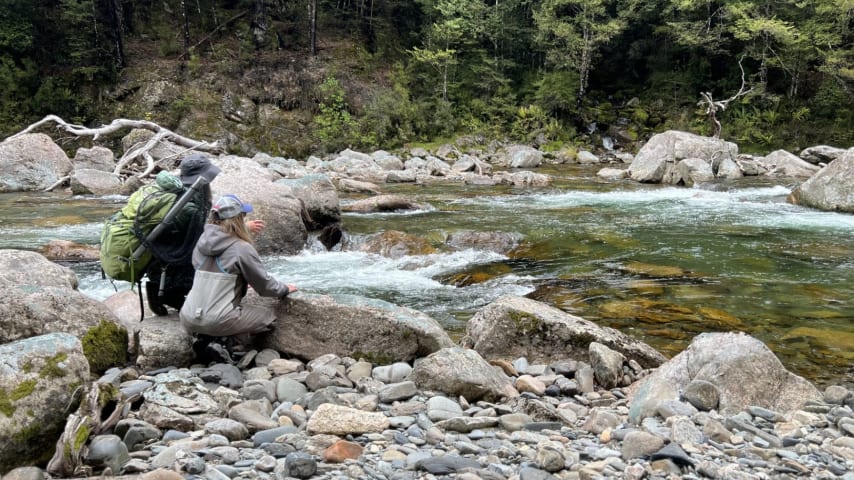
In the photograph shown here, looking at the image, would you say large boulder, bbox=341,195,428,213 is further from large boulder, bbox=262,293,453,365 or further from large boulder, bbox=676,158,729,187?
large boulder, bbox=676,158,729,187

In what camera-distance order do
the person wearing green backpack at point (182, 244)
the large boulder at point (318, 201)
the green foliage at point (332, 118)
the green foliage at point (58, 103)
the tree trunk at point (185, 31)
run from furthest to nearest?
the tree trunk at point (185, 31), the green foliage at point (332, 118), the green foliage at point (58, 103), the large boulder at point (318, 201), the person wearing green backpack at point (182, 244)

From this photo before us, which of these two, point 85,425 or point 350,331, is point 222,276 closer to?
point 350,331

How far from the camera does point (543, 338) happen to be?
215 inches

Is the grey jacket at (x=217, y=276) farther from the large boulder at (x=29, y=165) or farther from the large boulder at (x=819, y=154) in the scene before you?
the large boulder at (x=819, y=154)

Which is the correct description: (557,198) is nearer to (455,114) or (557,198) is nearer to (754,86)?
(455,114)

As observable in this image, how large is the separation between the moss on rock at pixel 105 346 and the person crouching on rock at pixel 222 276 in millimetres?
503

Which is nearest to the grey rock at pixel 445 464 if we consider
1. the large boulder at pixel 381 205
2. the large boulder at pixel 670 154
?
the large boulder at pixel 381 205

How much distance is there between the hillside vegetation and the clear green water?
1515cm

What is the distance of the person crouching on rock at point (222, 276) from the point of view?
4.74 metres

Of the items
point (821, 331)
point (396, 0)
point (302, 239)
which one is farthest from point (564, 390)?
point (396, 0)

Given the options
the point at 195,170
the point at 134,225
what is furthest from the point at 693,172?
the point at 134,225

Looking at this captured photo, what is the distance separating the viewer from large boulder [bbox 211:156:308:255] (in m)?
10.4

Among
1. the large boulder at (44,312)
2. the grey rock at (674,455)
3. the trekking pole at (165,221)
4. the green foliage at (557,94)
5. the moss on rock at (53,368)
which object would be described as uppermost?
the green foliage at (557,94)

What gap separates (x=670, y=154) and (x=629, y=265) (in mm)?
13324
